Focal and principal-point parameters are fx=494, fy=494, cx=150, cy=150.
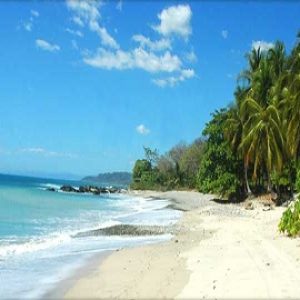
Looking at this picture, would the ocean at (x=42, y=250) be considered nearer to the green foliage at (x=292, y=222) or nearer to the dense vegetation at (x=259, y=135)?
the green foliage at (x=292, y=222)

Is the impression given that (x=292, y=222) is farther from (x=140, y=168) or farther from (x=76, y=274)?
(x=140, y=168)

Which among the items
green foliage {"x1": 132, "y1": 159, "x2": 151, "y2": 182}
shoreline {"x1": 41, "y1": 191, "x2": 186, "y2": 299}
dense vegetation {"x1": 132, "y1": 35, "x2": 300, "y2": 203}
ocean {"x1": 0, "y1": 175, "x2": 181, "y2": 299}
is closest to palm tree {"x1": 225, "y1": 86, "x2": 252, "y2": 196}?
dense vegetation {"x1": 132, "y1": 35, "x2": 300, "y2": 203}

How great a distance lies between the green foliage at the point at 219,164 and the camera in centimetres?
4169

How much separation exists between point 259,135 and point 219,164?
10969 mm

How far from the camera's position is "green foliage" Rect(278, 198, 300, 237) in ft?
47.8

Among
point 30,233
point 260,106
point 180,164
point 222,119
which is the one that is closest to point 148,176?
point 180,164

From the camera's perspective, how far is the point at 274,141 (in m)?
30.8

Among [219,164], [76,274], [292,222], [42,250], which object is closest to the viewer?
[76,274]

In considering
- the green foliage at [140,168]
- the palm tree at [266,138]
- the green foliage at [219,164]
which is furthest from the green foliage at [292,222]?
the green foliage at [140,168]

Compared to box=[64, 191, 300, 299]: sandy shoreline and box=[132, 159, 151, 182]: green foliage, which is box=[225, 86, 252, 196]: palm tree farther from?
box=[132, 159, 151, 182]: green foliage

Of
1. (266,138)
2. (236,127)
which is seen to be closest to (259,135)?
(266,138)

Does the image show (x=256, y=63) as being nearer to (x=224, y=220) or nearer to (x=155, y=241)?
(x=224, y=220)

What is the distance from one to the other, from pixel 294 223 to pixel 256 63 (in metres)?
30.1

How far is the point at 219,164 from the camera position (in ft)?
141
